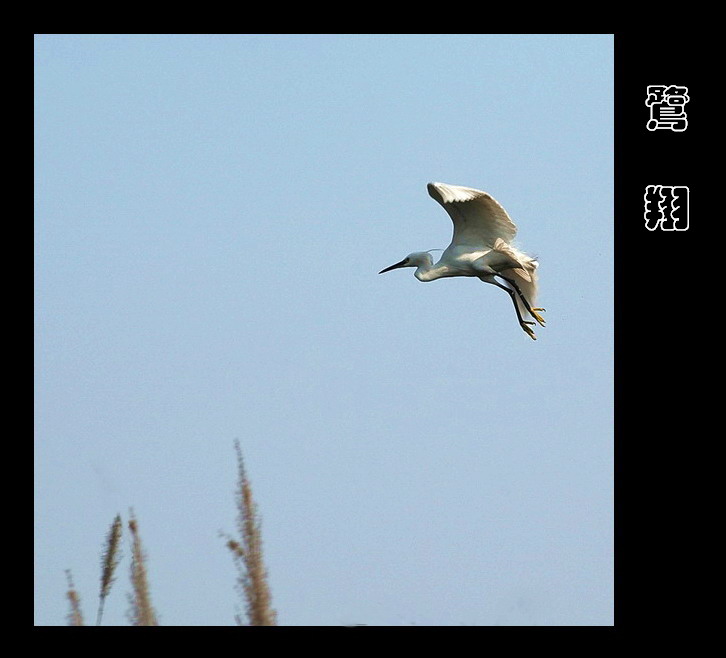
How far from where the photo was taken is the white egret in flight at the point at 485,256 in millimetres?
10805

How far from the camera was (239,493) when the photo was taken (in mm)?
6379

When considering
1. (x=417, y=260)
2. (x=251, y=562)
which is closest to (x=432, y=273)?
(x=417, y=260)

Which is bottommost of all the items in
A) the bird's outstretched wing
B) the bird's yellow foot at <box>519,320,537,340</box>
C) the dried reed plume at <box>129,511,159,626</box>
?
the dried reed plume at <box>129,511,159,626</box>

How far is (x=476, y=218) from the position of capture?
10961 millimetres

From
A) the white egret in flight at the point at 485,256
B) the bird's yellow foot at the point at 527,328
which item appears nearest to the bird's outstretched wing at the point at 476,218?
the white egret in flight at the point at 485,256

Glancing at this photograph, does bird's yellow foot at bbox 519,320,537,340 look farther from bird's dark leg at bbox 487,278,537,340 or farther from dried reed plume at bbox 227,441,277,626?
dried reed plume at bbox 227,441,277,626

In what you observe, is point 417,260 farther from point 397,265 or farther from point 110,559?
point 110,559

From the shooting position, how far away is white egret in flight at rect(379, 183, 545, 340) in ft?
35.4

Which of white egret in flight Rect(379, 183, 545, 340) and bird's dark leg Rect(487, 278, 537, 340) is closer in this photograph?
white egret in flight Rect(379, 183, 545, 340)

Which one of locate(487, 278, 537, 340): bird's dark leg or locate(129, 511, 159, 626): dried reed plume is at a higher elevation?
locate(487, 278, 537, 340): bird's dark leg

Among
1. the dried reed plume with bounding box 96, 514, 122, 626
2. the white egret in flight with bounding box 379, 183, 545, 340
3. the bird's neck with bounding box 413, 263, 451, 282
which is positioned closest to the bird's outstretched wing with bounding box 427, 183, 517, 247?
the white egret in flight with bounding box 379, 183, 545, 340
